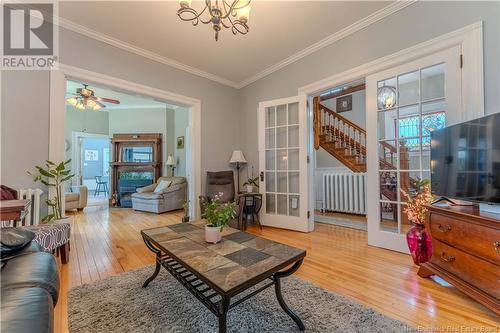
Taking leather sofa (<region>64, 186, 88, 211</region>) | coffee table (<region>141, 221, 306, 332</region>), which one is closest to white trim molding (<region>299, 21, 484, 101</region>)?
coffee table (<region>141, 221, 306, 332</region>)

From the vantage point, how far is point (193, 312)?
1516mm

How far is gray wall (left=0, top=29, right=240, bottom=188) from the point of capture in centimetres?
239

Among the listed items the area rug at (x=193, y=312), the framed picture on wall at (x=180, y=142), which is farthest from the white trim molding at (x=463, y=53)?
the framed picture on wall at (x=180, y=142)

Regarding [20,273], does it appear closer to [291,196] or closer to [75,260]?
[75,260]

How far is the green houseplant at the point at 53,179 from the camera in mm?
2514

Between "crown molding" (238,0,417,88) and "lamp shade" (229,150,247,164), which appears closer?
"crown molding" (238,0,417,88)

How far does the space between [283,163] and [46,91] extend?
3.33 metres

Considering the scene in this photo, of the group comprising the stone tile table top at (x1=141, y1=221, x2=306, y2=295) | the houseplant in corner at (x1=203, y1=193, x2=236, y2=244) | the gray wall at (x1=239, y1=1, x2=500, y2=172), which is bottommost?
the stone tile table top at (x1=141, y1=221, x2=306, y2=295)

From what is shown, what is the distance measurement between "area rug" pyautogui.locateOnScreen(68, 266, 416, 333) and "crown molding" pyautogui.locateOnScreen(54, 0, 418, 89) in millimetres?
A: 2983

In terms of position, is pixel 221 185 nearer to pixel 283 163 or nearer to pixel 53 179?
pixel 283 163

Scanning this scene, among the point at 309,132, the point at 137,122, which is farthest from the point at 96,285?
the point at 137,122

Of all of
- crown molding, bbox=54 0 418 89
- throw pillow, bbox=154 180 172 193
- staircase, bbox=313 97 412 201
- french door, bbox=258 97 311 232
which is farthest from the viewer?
throw pillow, bbox=154 180 172 193

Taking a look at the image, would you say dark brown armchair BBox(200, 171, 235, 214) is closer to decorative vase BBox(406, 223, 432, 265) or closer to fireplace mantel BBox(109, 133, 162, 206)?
decorative vase BBox(406, 223, 432, 265)

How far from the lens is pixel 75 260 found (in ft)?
7.96
